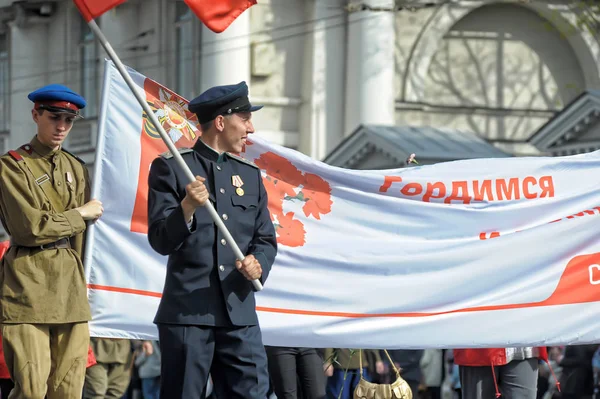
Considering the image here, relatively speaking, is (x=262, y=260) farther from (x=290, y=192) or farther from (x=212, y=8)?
(x=290, y=192)

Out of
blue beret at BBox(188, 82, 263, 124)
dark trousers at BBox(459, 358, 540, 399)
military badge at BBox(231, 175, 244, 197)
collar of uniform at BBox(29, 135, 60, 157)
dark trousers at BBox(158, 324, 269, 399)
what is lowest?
dark trousers at BBox(459, 358, 540, 399)

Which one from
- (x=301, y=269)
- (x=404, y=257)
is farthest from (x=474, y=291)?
(x=301, y=269)

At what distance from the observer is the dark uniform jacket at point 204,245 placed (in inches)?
275

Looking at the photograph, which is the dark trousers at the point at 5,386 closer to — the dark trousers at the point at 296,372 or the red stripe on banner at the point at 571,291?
the dark trousers at the point at 296,372

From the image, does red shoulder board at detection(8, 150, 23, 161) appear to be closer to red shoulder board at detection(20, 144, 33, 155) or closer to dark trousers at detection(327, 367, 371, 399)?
red shoulder board at detection(20, 144, 33, 155)

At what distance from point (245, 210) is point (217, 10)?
1090mm

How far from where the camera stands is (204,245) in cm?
707

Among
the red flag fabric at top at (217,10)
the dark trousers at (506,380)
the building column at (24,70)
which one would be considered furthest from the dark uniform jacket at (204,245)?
the building column at (24,70)

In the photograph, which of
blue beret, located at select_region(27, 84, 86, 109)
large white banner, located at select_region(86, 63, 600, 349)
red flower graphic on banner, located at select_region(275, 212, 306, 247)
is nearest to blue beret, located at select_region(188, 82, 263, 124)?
blue beret, located at select_region(27, 84, 86, 109)

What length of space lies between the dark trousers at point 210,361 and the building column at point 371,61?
26.2m

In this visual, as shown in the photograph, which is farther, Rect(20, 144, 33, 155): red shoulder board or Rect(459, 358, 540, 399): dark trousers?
Rect(459, 358, 540, 399): dark trousers

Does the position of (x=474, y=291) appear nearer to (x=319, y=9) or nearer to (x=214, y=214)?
(x=214, y=214)

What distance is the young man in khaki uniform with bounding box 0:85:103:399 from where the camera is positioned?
7676 mm

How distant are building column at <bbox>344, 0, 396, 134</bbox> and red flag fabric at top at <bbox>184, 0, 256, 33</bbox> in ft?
83.7
